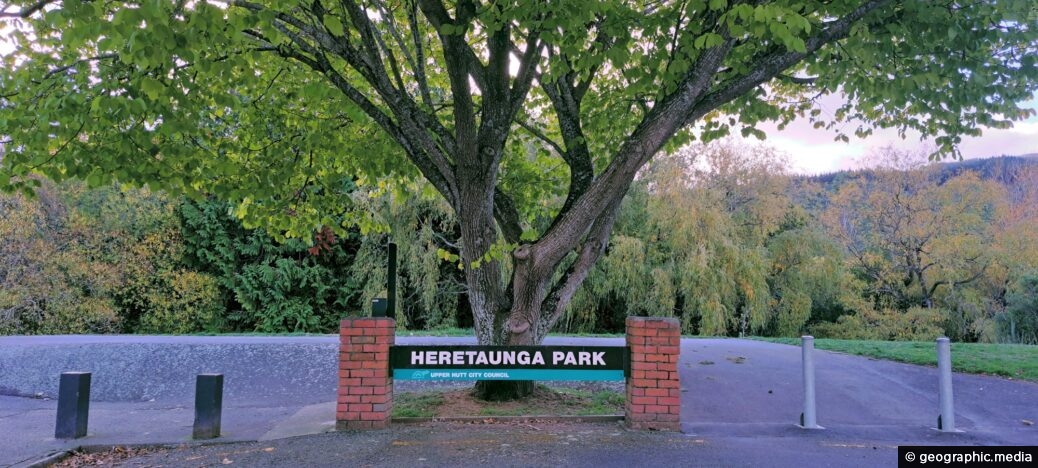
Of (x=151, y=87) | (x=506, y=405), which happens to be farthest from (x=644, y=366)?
(x=151, y=87)

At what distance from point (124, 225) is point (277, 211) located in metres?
17.2

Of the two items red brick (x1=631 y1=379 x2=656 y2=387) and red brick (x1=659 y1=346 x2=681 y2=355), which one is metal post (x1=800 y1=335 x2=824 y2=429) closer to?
red brick (x1=659 y1=346 x2=681 y2=355)

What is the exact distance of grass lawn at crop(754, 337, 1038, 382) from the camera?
9852 millimetres

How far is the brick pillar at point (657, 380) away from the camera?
20.6ft

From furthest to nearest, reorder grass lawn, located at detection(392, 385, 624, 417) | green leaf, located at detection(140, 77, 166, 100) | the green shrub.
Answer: the green shrub < grass lawn, located at detection(392, 385, 624, 417) < green leaf, located at detection(140, 77, 166, 100)

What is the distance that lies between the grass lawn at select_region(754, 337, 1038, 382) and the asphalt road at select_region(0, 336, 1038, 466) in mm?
585

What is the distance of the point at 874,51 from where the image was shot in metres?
6.98

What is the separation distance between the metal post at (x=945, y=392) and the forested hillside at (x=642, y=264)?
11.0 metres

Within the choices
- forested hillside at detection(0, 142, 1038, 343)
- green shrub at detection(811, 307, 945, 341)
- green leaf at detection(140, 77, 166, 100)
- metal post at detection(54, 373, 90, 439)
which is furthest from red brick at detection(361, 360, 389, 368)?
green shrub at detection(811, 307, 945, 341)

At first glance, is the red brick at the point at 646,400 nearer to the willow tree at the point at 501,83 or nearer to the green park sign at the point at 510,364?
the green park sign at the point at 510,364

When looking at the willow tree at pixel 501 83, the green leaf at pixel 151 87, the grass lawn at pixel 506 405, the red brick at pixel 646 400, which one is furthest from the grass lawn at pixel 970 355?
the green leaf at pixel 151 87

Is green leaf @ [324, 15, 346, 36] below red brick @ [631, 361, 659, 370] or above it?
above

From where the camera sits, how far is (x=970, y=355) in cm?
1148

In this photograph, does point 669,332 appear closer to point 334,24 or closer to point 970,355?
point 334,24
